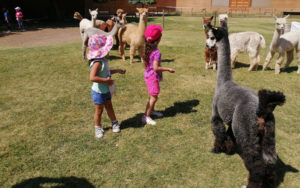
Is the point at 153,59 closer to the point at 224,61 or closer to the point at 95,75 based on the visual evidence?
the point at 95,75

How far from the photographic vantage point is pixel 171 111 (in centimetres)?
536


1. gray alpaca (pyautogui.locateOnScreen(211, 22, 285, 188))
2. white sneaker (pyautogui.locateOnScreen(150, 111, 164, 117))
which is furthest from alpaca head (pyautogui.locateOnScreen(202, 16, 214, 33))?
white sneaker (pyautogui.locateOnScreen(150, 111, 164, 117))

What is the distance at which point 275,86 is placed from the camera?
269 inches

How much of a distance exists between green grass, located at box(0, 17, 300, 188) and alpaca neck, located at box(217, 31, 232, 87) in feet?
4.28

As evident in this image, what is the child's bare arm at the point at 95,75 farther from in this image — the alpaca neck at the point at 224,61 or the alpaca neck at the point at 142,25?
the alpaca neck at the point at 142,25

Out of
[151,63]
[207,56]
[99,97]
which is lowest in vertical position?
[99,97]

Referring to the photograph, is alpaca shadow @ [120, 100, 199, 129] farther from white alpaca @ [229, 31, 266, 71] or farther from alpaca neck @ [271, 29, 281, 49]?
alpaca neck @ [271, 29, 281, 49]

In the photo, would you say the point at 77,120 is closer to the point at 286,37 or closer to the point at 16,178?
the point at 16,178

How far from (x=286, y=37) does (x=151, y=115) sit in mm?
5515

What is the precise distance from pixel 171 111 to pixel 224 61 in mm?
2199

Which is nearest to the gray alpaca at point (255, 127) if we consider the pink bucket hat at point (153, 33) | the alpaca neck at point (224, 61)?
the alpaca neck at point (224, 61)

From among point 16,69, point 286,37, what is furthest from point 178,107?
point 16,69

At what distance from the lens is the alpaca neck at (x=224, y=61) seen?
342 cm

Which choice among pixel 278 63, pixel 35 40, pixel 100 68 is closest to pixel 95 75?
pixel 100 68
